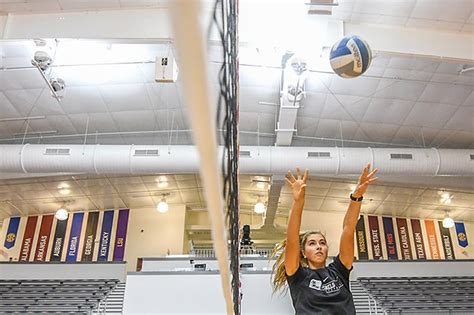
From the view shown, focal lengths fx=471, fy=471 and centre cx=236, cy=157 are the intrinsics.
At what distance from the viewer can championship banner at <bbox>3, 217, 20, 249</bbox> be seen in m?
15.1

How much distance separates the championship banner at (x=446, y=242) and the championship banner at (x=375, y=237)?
6.89ft

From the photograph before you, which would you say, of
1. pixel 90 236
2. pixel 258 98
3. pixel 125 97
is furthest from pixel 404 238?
pixel 125 97

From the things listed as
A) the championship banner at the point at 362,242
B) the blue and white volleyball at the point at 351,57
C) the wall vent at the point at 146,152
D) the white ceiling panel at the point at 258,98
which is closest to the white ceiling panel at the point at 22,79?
the wall vent at the point at 146,152

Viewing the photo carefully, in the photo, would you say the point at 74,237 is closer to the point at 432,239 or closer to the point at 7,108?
the point at 7,108

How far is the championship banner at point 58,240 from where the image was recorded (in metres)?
14.7

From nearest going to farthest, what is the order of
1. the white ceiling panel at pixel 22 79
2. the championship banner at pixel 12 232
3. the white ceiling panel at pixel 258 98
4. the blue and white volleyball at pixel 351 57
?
the blue and white volleyball at pixel 351 57 → the white ceiling panel at pixel 22 79 → the white ceiling panel at pixel 258 98 → the championship banner at pixel 12 232

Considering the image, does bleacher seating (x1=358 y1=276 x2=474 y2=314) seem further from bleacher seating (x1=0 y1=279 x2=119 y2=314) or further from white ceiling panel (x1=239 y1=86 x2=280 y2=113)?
bleacher seating (x1=0 y1=279 x2=119 y2=314)

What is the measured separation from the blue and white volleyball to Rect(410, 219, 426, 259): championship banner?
431 inches

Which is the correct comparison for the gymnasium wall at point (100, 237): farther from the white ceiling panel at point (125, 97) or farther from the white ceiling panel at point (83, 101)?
the white ceiling panel at point (125, 97)

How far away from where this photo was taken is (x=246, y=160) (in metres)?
9.59

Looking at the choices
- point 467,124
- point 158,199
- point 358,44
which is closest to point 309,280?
point 358,44

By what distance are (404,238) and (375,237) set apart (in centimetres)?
95

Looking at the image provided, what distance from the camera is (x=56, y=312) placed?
9250mm

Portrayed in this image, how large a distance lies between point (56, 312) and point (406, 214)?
11102mm
